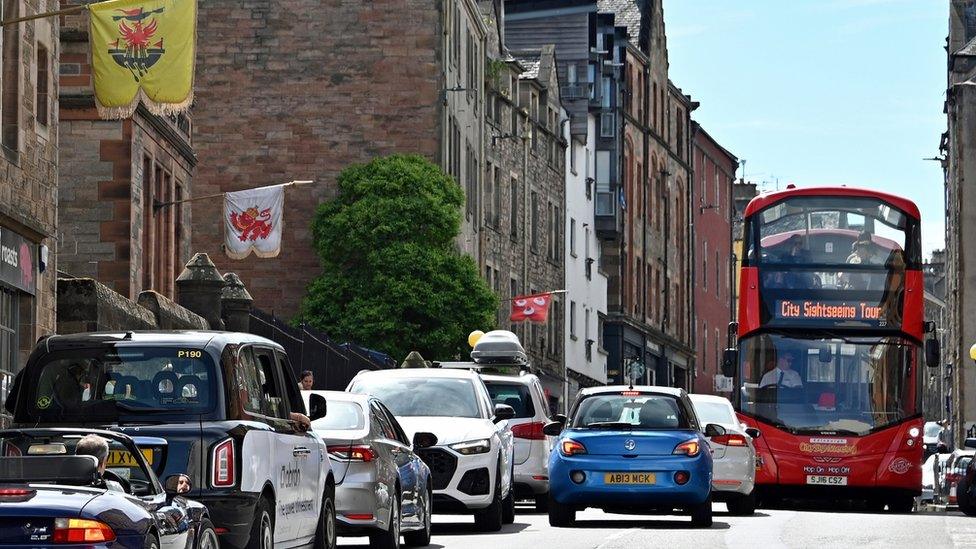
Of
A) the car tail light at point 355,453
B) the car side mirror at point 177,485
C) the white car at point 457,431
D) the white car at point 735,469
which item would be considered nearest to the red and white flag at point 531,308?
the white car at point 735,469

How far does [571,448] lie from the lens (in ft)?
81.8

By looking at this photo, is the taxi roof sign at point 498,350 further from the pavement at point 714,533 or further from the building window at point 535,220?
the building window at point 535,220

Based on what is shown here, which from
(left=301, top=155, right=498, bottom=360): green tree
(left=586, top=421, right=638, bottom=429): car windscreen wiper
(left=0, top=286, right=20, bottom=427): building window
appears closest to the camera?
(left=586, top=421, right=638, bottom=429): car windscreen wiper

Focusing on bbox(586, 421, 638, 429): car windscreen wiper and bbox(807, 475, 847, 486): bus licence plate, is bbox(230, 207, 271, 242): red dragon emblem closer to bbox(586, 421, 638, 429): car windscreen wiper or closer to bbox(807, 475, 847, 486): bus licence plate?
bbox(807, 475, 847, 486): bus licence plate

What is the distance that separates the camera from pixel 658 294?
3730 inches

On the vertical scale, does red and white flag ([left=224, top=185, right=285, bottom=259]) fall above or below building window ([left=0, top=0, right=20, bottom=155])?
below

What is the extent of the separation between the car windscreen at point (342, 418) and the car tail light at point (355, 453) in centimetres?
40

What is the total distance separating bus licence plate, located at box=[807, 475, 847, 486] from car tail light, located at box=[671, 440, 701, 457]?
925 cm

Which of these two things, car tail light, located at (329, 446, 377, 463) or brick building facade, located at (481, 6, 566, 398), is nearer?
car tail light, located at (329, 446, 377, 463)

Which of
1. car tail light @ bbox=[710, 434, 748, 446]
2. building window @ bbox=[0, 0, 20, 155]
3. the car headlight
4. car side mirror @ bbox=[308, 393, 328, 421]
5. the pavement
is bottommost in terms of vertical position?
the pavement

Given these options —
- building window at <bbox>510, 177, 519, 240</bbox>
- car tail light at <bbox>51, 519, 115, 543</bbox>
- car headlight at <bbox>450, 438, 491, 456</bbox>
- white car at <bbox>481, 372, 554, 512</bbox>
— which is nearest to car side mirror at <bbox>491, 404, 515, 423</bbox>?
car headlight at <bbox>450, 438, 491, 456</bbox>

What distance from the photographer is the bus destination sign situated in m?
32.5

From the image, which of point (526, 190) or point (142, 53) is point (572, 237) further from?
point (142, 53)

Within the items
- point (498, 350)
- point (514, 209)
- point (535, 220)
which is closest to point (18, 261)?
point (498, 350)
